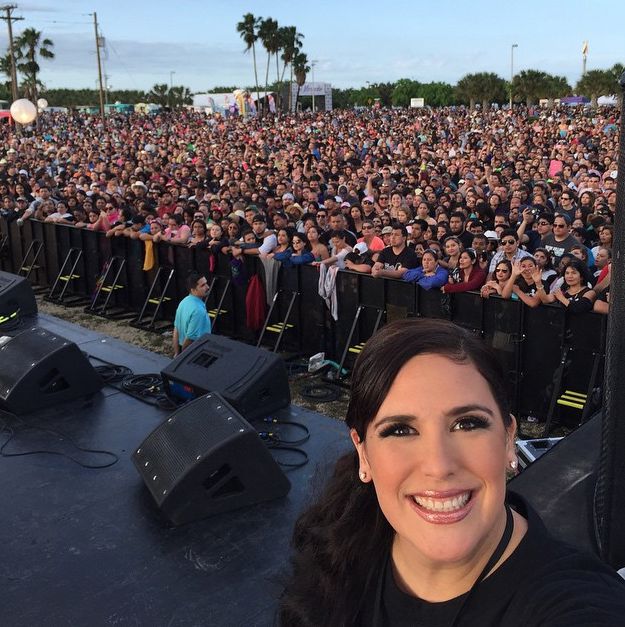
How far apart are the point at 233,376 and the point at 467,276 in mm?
3508

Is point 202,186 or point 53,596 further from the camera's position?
point 202,186

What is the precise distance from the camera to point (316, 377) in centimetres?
903

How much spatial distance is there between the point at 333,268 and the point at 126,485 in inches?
203

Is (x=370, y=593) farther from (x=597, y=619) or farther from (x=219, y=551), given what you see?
(x=219, y=551)

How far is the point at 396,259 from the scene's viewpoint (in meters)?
8.61

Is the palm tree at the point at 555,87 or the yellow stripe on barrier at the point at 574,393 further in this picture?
the palm tree at the point at 555,87

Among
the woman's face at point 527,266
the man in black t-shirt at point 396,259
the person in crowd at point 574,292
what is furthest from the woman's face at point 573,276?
the man in black t-shirt at point 396,259

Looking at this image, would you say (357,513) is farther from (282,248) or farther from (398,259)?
(282,248)

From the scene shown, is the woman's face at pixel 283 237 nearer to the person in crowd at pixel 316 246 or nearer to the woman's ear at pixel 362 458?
the person in crowd at pixel 316 246

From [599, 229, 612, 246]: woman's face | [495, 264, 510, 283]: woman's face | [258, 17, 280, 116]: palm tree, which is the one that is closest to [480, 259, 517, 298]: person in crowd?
[495, 264, 510, 283]: woman's face

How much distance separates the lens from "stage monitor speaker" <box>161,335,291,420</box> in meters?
5.09

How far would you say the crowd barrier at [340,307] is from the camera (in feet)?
22.7

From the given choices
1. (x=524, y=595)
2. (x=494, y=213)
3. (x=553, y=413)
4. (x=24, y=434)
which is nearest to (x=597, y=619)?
(x=524, y=595)

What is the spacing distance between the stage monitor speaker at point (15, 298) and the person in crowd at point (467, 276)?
4.94 metres
